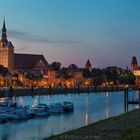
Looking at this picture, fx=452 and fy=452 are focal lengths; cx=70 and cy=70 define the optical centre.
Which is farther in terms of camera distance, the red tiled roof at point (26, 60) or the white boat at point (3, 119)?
the red tiled roof at point (26, 60)

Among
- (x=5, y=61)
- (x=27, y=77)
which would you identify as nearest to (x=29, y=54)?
(x=5, y=61)

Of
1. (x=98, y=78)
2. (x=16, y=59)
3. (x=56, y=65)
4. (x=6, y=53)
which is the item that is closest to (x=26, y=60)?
(x=16, y=59)

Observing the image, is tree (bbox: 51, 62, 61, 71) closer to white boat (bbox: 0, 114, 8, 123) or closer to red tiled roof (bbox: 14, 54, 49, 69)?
red tiled roof (bbox: 14, 54, 49, 69)

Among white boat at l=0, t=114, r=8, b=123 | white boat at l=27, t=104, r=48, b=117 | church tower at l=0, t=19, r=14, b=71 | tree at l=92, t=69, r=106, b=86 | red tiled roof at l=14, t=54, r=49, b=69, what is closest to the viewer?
white boat at l=0, t=114, r=8, b=123

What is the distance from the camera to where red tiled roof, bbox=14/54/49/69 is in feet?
557

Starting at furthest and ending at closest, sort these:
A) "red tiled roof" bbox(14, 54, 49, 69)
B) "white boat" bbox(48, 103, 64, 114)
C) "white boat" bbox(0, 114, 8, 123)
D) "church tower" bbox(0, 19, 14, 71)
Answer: "red tiled roof" bbox(14, 54, 49, 69)
"church tower" bbox(0, 19, 14, 71)
"white boat" bbox(48, 103, 64, 114)
"white boat" bbox(0, 114, 8, 123)

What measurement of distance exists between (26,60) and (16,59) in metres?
4.84

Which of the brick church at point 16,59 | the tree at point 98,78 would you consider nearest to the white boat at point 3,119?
the brick church at point 16,59

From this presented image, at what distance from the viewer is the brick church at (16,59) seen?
15775 cm

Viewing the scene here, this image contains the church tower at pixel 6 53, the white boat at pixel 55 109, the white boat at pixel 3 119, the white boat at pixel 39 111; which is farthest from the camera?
the church tower at pixel 6 53

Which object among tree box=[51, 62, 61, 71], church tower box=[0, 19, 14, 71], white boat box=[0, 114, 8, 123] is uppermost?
church tower box=[0, 19, 14, 71]

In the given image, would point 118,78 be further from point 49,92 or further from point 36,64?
point 49,92

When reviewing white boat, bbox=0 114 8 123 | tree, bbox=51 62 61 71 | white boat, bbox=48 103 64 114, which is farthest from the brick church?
white boat, bbox=0 114 8 123

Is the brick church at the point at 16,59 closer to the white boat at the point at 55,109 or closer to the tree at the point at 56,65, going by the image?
the tree at the point at 56,65
